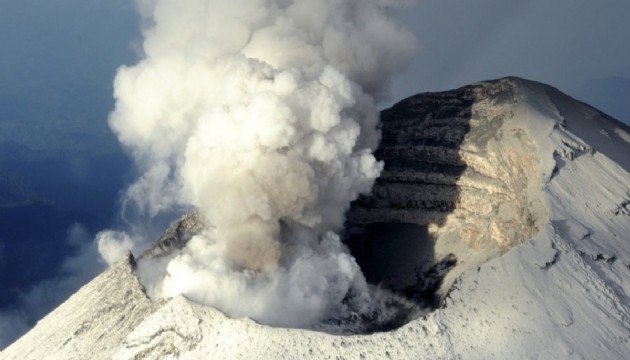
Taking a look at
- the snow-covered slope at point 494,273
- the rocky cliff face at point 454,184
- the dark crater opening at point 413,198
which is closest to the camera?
the snow-covered slope at point 494,273

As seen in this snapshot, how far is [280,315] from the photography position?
3444 cm

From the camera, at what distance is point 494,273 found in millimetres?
34781

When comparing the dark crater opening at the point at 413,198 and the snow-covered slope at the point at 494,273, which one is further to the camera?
the dark crater opening at the point at 413,198

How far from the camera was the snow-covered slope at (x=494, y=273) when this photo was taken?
102 ft

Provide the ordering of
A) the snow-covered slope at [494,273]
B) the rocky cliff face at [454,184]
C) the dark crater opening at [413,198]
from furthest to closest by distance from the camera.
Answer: the dark crater opening at [413,198] < the rocky cliff face at [454,184] < the snow-covered slope at [494,273]

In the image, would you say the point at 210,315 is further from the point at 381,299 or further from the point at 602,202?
the point at 602,202

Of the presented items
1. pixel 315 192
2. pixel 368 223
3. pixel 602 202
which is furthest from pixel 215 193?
pixel 602 202

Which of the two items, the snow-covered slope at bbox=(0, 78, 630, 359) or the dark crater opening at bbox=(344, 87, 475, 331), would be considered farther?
the dark crater opening at bbox=(344, 87, 475, 331)

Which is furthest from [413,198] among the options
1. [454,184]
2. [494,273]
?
[494,273]

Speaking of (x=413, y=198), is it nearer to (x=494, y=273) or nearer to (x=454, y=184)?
(x=454, y=184)

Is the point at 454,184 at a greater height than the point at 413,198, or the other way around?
the point at 413,198

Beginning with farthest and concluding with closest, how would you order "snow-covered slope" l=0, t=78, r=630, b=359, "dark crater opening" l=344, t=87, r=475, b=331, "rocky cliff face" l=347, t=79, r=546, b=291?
"dark crater opening" l=344, t=87, r=475, b=331 → "rocky cliff face" l=347, t=79, r=546, b=291 → "snow-covered slope" l=0, t=78, r=630, b=359

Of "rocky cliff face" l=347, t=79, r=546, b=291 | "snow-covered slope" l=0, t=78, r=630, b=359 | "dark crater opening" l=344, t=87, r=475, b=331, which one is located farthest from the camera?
"dark crater opening" l=344, t=87, r=475, b=331

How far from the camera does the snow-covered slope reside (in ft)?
102
